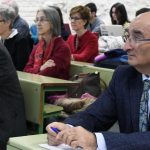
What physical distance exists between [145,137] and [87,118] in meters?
0.38

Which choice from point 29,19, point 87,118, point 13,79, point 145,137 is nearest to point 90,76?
point 13,79

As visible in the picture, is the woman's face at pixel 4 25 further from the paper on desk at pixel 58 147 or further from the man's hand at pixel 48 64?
the paper on desk at pixel 58 147

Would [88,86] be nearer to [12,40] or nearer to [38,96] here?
[38,96]

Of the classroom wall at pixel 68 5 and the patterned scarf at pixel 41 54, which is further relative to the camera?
the classroom wall at pixel 68 5

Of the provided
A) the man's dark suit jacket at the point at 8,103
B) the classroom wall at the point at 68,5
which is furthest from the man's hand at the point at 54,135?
the classroom wall at the point at 68,5

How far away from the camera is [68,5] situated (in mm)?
7746

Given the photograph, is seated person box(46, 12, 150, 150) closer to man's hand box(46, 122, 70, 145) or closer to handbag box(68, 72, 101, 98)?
man's hand box(46, 122, 70, 145)

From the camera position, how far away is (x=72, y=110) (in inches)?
131

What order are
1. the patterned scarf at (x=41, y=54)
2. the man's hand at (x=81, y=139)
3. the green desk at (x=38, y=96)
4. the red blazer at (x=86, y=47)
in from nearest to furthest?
the man's hand at (x=81, y=139)
the green desk at (x=38, y=96)
the patterned scarf at (x=41, y=54)
the red blazer at (x=86, y=47)

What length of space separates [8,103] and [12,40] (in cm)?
162

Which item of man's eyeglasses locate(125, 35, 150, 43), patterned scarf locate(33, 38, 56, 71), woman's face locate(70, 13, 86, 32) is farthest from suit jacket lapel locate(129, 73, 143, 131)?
woman's face locate(70, 13, 86, 32)

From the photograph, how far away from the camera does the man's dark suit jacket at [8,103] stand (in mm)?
2736

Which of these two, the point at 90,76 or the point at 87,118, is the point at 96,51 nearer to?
the point at 90,76

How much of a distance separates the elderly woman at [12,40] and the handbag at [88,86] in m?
0.94
